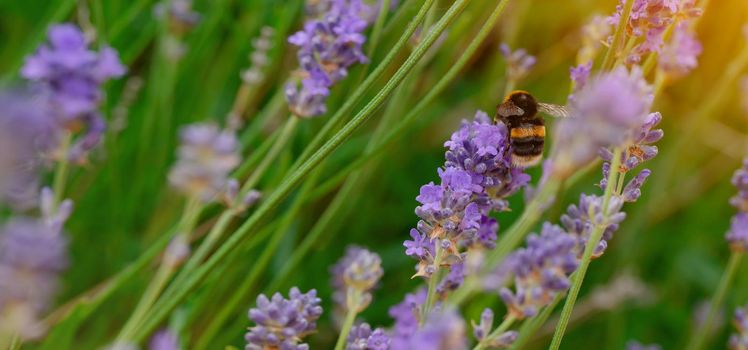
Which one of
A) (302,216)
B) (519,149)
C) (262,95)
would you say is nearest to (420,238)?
(519,149)

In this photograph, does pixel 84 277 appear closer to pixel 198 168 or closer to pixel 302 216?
pixel 302 216

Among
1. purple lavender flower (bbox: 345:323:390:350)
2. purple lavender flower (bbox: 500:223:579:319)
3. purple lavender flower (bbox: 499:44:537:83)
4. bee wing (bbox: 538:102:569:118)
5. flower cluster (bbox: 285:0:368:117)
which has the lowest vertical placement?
purple lavender flower (bbox: 500:223:579:319)

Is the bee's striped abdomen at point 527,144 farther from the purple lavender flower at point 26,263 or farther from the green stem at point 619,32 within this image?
the purple lavender flower at point 26,263

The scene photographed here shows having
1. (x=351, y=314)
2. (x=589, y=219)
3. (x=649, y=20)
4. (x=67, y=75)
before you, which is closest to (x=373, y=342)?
Result: (x=351, y=314)

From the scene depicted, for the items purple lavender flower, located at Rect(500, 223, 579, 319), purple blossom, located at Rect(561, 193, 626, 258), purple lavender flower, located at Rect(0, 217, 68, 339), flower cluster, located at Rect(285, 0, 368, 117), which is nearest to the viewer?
purple lavender flower, located at Rect(0, 217, 68, 339)

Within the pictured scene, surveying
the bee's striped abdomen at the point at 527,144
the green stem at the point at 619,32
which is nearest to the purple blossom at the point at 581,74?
the green stem at the point at 619,32

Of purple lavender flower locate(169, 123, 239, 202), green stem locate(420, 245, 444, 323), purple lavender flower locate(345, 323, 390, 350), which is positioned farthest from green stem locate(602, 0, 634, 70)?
purple lavender flower locate(169, 123, 239, 202)

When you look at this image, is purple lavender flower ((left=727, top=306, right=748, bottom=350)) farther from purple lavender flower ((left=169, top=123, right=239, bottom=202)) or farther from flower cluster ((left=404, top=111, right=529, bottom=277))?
purple lavender flower ((left=169, top=123, right=239, bottom=202))
